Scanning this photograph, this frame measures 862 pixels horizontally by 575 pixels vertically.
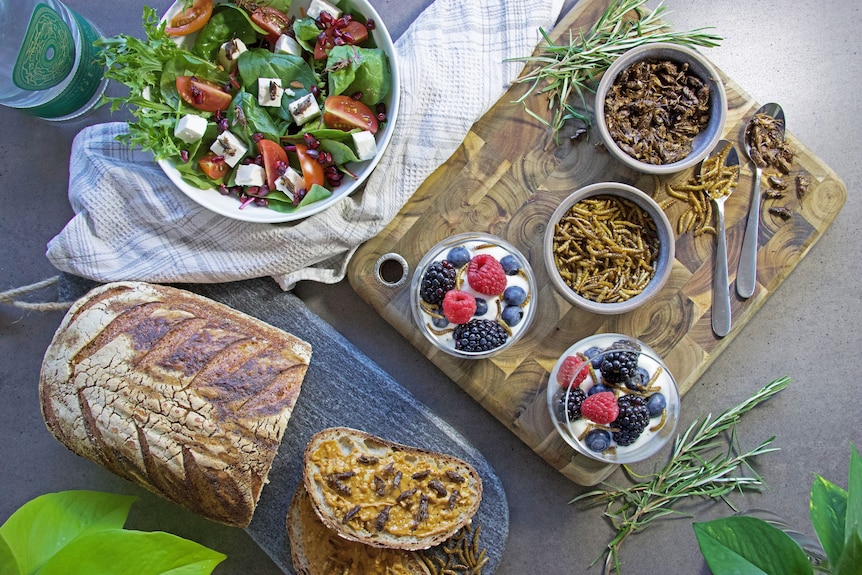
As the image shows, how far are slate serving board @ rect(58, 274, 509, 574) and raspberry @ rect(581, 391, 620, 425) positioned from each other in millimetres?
623

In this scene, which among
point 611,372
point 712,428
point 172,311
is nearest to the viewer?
point 611,372

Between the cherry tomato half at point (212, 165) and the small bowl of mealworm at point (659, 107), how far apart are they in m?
1.46

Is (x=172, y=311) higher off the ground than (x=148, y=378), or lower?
higher

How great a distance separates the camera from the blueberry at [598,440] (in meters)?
2.45

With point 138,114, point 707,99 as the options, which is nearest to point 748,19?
point 707,99

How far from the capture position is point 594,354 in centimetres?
253

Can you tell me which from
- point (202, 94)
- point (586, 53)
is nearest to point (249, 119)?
point (202, 94)

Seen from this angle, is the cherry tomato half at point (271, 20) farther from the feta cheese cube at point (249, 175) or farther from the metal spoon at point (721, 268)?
the metal spoon at point (721, 268)

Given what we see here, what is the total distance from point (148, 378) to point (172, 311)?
0.88 feet

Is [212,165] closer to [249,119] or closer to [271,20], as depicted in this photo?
[249,119]

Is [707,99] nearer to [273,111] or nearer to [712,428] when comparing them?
[712,428]

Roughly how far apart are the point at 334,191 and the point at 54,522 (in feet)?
4.82

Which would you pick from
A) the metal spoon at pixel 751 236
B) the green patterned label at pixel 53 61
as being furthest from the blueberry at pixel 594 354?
the green patterned label at pixel 53 61

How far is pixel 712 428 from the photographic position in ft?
9.39
